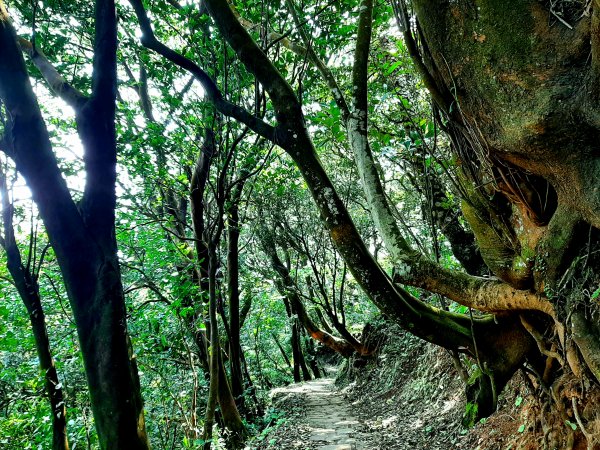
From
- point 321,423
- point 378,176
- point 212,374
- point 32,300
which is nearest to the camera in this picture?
point 378,176

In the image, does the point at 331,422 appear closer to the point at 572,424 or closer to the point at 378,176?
the point at 572,424

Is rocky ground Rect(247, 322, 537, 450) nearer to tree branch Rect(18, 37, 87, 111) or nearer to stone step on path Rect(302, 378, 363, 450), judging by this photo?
stone step on path Rect(302, 378, 363, 450)

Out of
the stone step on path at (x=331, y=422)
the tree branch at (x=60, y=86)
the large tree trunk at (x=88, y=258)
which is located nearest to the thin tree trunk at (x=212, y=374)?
the large tree trunk at (x=88, y=258)

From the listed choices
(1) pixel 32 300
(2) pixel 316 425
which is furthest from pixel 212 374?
(2) pixel 316 425

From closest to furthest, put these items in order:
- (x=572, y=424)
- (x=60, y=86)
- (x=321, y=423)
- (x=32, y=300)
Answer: (x=572, y=424) < (x=60, y=86) < (x=32, y=300) < (x=321, y=423)

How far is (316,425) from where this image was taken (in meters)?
8.91

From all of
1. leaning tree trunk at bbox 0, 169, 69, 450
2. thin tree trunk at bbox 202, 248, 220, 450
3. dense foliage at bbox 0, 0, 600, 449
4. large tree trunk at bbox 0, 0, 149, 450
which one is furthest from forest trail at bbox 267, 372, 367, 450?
large tree trunk at bbox 0, 0, 149, 450

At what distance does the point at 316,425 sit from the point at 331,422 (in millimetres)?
429

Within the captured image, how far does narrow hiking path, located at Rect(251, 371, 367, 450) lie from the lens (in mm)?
7254

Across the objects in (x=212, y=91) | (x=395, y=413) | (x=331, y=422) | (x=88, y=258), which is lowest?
(x=395, y=413)

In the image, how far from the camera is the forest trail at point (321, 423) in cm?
721

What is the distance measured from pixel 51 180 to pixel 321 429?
7.37 metres

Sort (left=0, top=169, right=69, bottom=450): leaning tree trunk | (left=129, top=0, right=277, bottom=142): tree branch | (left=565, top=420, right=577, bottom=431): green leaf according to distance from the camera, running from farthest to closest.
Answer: (left=0, top=169, right=69, bottom=450): leaning tree trunk < (left=129, top=0, right=277, bottom=142): tree branch < (left=565, top=420, right=577, bottom=431): green leaf

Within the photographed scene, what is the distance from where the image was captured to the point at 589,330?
10.2 feet
